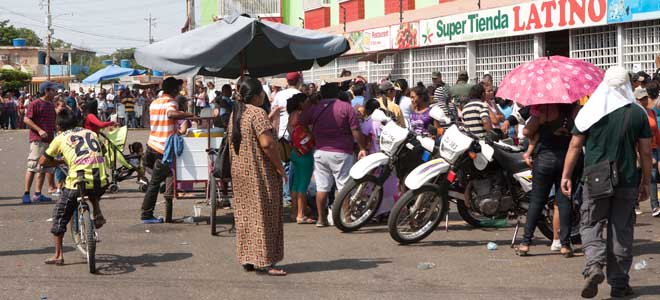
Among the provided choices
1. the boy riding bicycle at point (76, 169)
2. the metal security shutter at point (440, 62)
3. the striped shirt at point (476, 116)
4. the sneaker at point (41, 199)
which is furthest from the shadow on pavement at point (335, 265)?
the metal security shutter at point (440, 62)

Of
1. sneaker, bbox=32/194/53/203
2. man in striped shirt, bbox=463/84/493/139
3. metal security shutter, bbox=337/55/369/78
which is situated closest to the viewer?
man in striped shirt, bbox=463/84/493/139

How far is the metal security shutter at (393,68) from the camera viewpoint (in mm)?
27011

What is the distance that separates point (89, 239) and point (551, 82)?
171 inches

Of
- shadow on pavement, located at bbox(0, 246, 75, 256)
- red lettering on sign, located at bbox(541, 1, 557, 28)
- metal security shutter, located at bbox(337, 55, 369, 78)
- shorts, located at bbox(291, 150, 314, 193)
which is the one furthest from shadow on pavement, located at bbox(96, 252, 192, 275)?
metal security shutter, located at bbox(337, 55, 369, 78)

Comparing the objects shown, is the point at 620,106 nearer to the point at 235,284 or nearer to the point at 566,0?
the point at 235,284

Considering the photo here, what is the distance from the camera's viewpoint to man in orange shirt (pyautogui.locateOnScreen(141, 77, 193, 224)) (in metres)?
12.0

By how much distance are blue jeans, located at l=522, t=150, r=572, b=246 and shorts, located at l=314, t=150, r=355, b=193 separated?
2.64m

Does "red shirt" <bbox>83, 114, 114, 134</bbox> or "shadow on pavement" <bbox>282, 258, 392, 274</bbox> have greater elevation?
"red shirt" <bbox>83, 114, 114, 134</bbox>

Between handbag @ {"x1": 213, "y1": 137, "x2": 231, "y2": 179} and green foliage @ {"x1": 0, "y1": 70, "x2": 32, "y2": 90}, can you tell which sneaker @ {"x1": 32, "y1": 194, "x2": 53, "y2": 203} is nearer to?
handbag @ {"x1": 213, "y1": 137, "x2": 231, "y2": 179}

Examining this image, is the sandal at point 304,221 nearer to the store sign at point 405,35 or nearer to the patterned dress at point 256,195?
the patterned dress at point 256,195

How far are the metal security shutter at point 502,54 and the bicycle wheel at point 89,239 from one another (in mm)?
13431

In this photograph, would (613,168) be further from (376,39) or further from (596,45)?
(376,39)

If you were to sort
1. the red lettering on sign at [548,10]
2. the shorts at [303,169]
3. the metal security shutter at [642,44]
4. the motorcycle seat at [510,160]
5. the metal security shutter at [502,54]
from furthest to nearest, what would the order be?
the metal security shutter at [502,54] < the red lettering on sign at [548,10] < the metal security shutter at [642,44] < the shorts at [303,169] < the motorcycle seat at [510,160]

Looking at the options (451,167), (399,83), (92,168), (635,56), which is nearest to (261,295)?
(92,168)
